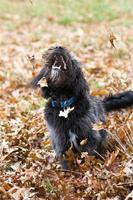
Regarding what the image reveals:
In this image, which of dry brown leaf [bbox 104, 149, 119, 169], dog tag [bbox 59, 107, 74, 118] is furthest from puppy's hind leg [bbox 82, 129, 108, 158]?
dog tag [bbox 59, 107, 74, 118]

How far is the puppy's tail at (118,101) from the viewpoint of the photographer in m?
5.76

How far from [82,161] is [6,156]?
0.94 metres

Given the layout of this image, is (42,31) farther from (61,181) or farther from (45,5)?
(61,181)

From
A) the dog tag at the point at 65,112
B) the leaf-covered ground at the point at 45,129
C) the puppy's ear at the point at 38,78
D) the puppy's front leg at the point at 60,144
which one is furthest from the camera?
the puppy's front leg at the point at 60,144

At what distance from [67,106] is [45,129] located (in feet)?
4.95

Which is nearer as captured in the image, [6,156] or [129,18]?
[6,156]

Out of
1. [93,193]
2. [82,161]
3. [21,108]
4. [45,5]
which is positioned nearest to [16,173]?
[82,161]

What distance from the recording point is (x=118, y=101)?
19.0ft

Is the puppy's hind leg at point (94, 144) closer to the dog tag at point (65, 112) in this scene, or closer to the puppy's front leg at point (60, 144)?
the puppy's front leg at point (60, 144)

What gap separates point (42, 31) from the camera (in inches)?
578

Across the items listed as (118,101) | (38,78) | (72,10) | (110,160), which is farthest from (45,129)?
(72,10)

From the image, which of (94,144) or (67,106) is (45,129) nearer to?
(94,144)

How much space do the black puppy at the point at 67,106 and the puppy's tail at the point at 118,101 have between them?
1.00ft

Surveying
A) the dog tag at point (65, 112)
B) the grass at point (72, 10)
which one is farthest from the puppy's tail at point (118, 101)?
the grass at point (72, 10)
